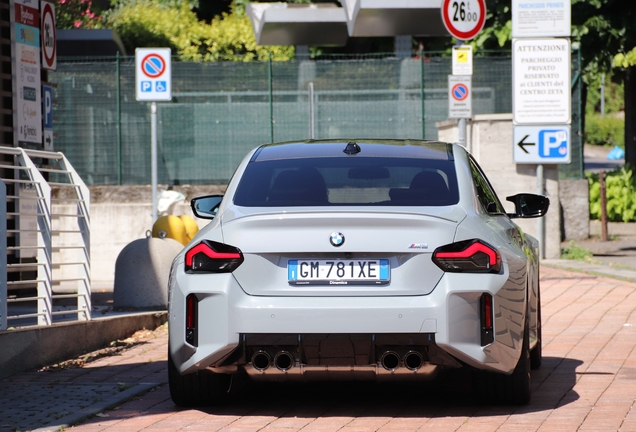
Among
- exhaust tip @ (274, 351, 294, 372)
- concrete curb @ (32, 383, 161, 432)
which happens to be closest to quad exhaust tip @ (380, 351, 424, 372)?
exhaust tip @ (274, 351, 294, 372)

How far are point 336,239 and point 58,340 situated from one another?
3490 mm

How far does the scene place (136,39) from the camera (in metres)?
34.5

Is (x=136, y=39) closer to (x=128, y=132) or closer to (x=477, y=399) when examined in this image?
(x=128, y=132)

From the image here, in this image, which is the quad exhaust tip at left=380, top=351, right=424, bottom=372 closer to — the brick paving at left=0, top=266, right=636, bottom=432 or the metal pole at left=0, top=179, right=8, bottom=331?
the brick paving at left=0, top=266, right=636, bottom=432

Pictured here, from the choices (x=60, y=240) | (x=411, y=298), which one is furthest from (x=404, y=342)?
(x=60, y=240)

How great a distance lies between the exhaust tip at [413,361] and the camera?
5688 millimetres

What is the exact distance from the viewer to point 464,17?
14.1 m

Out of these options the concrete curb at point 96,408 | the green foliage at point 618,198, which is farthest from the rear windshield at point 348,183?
the green foliage at point 618,198

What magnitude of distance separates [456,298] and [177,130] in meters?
14.1

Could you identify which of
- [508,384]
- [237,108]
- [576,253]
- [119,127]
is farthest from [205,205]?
[119,127]

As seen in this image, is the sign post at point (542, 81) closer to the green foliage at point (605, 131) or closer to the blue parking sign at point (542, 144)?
the blue parking sign at point (542, 144)

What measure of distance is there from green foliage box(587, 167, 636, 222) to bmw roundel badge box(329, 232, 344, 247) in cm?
1688

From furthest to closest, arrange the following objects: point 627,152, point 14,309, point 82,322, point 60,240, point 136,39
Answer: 1. point 136,39
2. point 627,152
3. point 60,240
4. point 14,309
5. point 82,322

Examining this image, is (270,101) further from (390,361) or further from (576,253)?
(390,361)
